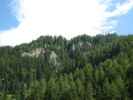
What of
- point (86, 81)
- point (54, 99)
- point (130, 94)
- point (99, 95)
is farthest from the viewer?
point (86, 81)

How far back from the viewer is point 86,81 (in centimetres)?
15425

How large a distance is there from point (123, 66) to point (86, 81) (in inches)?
659

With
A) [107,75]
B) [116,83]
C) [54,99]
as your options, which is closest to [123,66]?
[107,75]

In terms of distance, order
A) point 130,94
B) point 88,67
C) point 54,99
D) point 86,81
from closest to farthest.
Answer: point 130,94 → point 54,99 → point 86,81 → point 88,67

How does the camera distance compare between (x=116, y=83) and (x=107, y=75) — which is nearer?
(x=116, y=83)

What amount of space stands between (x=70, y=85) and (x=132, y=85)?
32430 mm

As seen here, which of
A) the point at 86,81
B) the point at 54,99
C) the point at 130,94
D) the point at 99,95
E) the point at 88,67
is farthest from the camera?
the point at 88,67

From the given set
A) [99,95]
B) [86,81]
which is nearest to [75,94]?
[99,95]

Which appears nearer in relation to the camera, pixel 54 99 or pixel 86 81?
pixel 54 99

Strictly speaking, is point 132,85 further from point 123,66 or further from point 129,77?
point 123,66

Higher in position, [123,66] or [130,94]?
[123,66]

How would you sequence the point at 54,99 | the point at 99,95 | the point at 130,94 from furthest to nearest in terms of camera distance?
the point at 54,99 < the point at 99,95 < the point at 130,94

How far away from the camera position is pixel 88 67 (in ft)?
566

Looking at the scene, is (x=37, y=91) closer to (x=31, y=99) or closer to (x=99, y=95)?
(x=31, y=99)
